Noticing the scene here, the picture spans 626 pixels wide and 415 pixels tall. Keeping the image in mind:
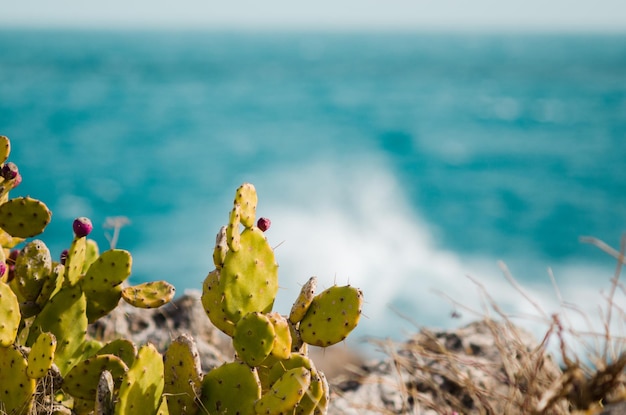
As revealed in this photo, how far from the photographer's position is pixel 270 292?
2484 mm

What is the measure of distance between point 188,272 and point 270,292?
21.2 m

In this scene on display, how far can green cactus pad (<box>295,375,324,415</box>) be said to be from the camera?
232cm

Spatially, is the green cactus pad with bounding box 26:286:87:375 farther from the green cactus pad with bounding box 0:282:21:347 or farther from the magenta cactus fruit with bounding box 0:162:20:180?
the magenta cactus fruit with bounding box 0:162:20:180

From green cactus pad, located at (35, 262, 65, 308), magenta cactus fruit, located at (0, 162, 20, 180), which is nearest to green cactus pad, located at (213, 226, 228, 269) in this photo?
green cactus pad, located at (35, 262, 65, 308)

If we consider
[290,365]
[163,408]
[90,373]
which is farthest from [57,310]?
[290,365]

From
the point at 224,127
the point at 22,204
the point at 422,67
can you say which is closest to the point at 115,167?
the point at 224,127

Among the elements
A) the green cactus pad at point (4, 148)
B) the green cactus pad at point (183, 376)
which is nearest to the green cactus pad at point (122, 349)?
the green cactus pad at point (183, 376)

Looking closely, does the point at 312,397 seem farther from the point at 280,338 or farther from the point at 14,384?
the point at 14,384

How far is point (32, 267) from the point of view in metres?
2.63

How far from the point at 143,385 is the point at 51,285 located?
684 millimetres

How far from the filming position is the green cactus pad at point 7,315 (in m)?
2.37

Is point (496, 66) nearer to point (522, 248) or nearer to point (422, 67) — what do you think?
point (422, 67)

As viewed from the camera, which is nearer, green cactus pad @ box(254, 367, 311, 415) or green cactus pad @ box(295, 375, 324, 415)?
green cactus pad @ box(254, 367, 311, 415)

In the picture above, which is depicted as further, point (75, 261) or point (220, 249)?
point (75, 261)
